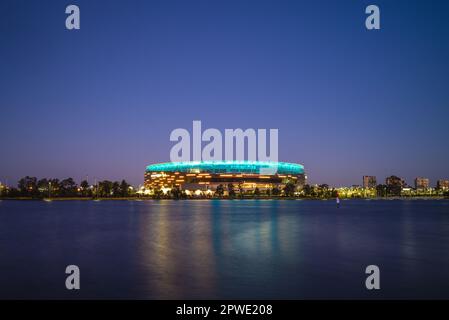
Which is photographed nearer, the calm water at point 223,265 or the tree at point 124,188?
the calm water at point 223,265

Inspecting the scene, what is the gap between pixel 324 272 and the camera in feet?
67.8

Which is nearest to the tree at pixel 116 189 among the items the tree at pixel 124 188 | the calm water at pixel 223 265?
the tree at pixel 124 188

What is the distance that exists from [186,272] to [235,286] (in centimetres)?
371

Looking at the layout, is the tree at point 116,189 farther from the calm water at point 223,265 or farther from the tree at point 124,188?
the calm water at point 223,265

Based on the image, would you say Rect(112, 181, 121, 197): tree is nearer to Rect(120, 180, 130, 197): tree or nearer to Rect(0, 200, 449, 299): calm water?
Rect(120, 180, 130, 197): tree

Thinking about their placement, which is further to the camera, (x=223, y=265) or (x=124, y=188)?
(x=124, y=188)

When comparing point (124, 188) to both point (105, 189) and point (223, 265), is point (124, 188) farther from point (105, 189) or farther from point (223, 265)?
point (223, 265)

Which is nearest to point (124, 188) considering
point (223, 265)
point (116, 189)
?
point (116, 189)

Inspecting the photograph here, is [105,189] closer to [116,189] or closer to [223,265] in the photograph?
[116,189]

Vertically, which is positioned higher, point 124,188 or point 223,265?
point 124,188

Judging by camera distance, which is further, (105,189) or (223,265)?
(105,189)

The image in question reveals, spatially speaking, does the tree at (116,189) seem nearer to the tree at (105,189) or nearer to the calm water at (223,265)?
the tree at (105,189)
